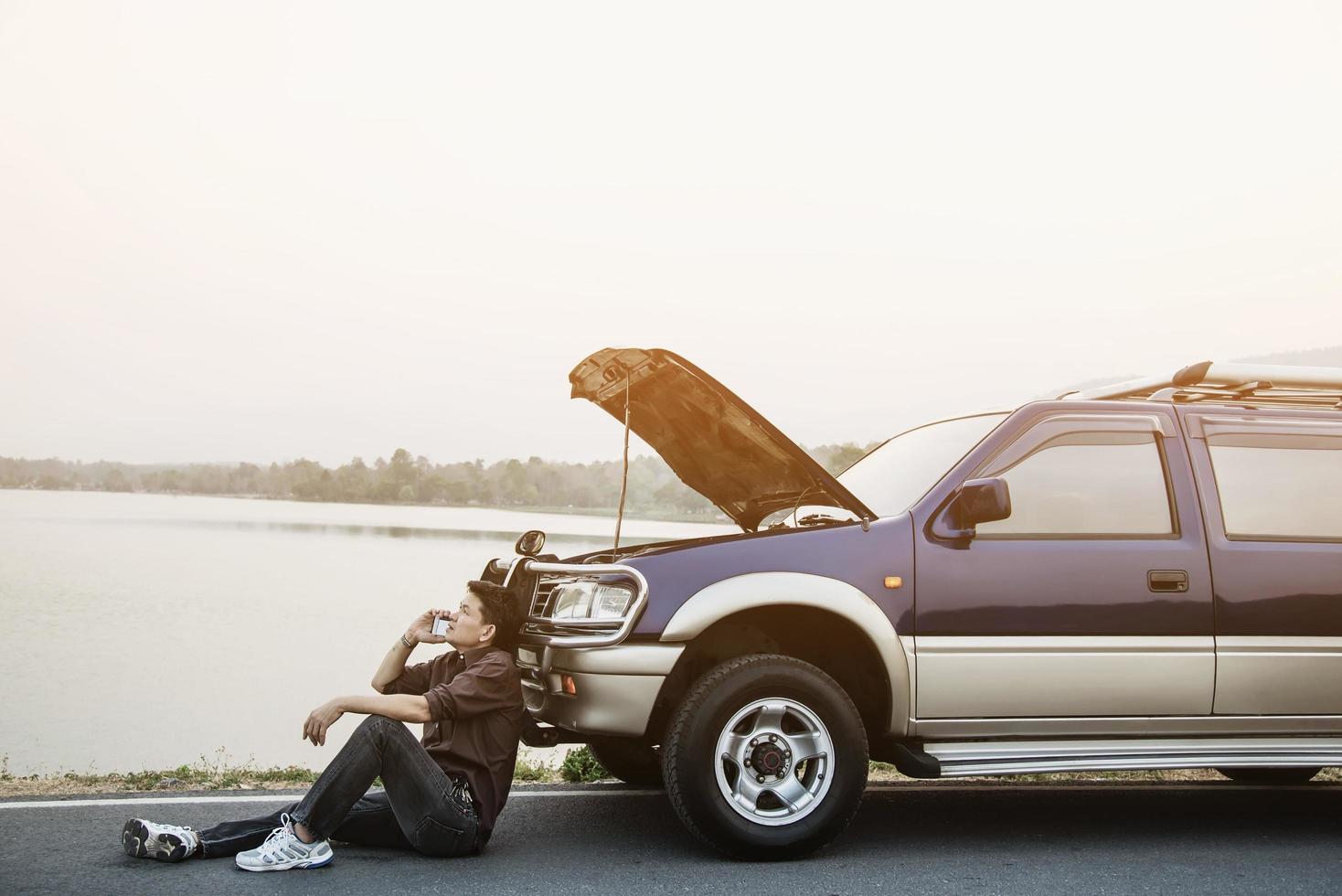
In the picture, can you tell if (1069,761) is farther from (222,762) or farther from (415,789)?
(222,762)

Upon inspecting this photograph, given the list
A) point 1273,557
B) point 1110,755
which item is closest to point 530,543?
point 1110,755

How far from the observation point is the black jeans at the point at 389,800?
4.83 metres

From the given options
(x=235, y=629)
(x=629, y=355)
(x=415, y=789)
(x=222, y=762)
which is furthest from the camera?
(x=235, y=629)

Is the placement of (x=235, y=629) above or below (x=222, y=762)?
below

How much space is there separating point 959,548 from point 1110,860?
1.57 metres

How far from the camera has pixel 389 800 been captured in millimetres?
5039

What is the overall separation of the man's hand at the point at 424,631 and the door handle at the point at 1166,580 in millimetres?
3300

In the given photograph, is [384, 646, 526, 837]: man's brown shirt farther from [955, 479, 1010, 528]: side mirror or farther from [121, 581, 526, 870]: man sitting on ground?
[955, 479, 1010, 528]: side mirror

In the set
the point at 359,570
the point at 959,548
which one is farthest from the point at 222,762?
the point at 359,570

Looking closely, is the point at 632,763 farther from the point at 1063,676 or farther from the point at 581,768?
the point at 1063,676

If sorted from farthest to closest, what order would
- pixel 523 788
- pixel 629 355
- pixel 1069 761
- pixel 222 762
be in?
pixel 222 762 → pixel 523 788 → pixel 629 355 → pixel 1069 761

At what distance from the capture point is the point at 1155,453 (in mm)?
5699

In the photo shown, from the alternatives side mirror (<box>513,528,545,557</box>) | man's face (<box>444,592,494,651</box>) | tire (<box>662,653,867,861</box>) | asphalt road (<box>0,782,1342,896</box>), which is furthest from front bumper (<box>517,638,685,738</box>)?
side mirror (<box>513,528,545,557</box>)

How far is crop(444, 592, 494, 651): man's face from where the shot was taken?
5211mm
